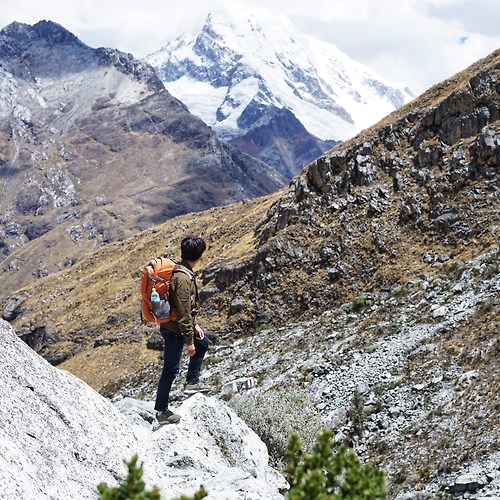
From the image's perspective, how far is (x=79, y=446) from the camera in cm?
→ 781

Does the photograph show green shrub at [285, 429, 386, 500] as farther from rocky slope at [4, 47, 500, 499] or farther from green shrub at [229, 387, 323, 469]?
green shrub at [229, 387, 323, 469]

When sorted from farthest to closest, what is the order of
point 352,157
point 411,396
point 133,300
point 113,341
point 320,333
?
point 133,300
point 113,341
point 352,157
point 320,333
point 411,396

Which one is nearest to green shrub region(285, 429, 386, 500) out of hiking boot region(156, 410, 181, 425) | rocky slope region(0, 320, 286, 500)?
rocky slope region(0, 320, 286, 500)

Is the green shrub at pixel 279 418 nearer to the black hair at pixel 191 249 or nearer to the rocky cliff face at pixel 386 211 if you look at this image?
the black hair at pixel 191 249

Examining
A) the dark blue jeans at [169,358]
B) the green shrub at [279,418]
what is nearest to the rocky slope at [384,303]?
the green shrub at [279,418]

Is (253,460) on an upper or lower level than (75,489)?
lower

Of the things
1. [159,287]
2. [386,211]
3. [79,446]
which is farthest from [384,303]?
[79,446]

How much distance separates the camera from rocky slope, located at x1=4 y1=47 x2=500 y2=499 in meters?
15.1

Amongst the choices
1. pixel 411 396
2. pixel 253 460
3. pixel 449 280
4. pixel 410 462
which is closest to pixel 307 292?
pixel 449 280

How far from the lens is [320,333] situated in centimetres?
2814

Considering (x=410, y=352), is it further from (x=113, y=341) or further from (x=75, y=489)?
(x=113, y=341)

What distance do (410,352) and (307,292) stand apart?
47.8 ft

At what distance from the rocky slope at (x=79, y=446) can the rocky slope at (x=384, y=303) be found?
485 centimetres

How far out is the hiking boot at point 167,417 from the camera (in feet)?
34.1
